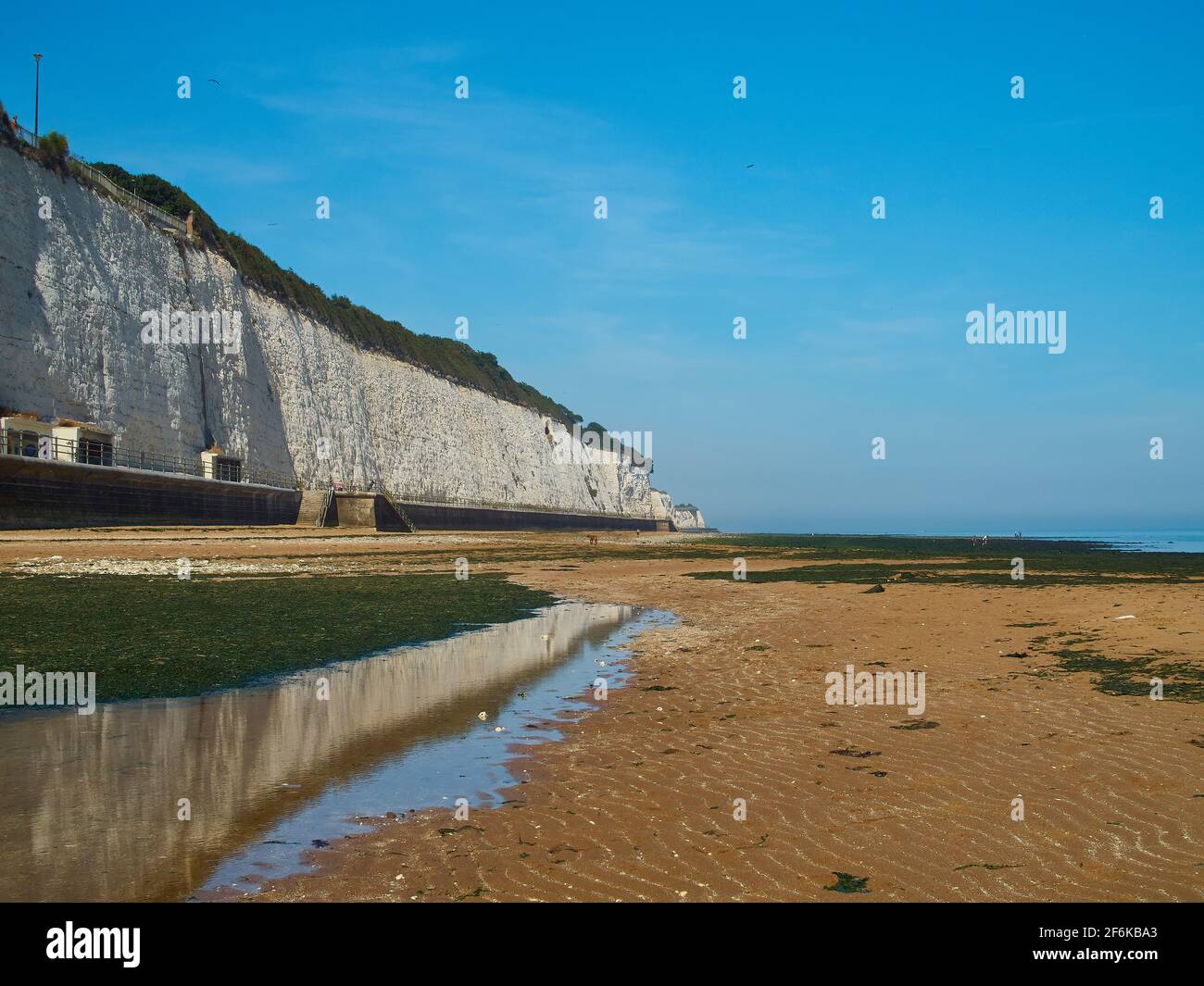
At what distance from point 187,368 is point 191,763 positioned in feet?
161

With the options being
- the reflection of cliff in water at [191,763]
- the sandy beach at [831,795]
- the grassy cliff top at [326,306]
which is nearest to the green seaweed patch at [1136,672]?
the sandy beach at [831,795]

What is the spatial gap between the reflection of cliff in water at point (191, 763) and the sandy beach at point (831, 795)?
2.69 feet

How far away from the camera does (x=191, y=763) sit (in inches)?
262

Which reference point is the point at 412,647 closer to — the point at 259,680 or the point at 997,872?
the point at 259,680

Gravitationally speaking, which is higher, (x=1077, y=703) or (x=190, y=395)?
(x=190, y=395)

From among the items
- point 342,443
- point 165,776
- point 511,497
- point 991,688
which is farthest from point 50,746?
point 511,497

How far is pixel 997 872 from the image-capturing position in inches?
175

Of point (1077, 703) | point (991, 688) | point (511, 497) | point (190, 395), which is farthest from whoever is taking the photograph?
point (511, 497)

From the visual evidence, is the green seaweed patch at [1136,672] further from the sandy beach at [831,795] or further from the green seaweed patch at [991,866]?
the green seaweed patch at [991,866]

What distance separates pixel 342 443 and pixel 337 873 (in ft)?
227

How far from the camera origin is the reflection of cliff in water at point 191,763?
4.57 m
